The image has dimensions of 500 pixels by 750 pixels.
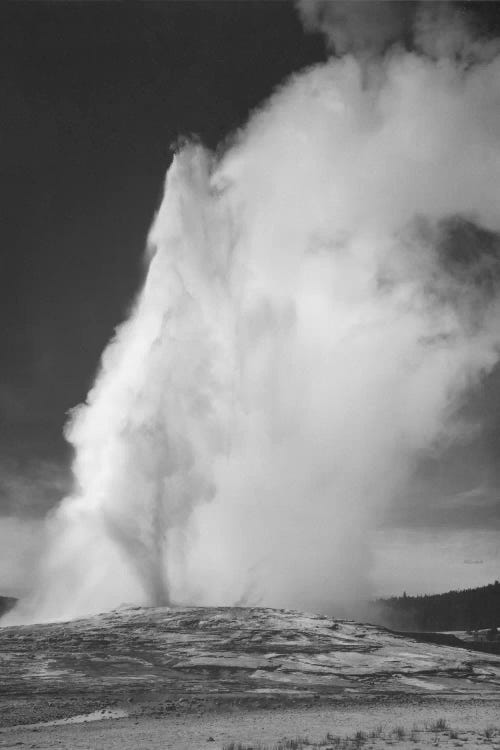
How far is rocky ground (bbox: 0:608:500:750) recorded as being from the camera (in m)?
24.2

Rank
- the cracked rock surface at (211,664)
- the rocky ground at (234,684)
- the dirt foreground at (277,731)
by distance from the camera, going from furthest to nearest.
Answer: the cracked rock surface at (211,664) < the rocky ground at (234,684) < the dirt foreground at (277,731)

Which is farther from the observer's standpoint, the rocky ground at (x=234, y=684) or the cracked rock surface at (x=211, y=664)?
the cracked rock surface at (x=211, y=664)

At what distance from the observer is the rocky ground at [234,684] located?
2416cm

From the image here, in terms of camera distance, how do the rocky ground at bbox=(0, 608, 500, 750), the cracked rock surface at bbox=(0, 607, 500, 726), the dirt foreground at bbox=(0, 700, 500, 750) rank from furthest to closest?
1. the cracked rock surface at bbox=(0, 607, 500, 726)
2. the rocky ground at bbox=(0, 608, 500, 750)
3. the dirt foreground at bbox=(0, 700, 500, 750)

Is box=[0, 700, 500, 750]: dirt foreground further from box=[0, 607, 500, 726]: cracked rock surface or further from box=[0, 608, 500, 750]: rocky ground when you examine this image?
box=[0, 607, 500, 726]: cracked rock surface

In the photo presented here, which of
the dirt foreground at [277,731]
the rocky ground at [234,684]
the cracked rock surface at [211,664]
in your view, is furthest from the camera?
the cracked rock surface at [211,664]

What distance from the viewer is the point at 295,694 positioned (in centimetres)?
4188

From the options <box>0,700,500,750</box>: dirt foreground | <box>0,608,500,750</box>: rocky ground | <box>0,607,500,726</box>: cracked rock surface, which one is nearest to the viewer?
<box>0,700,500,750</box>: dirt foreground

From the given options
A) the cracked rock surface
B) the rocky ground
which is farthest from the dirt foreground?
the cracked rock surface

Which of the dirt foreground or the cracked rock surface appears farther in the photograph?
the cracked rock surface

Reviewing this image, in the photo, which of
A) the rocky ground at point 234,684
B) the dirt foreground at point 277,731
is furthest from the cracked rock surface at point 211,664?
the dirt foreground at point 277,731

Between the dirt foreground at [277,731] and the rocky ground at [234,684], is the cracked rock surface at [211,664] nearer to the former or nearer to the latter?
the rocky ground at [234,684]

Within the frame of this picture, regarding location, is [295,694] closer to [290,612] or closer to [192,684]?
[192,684]

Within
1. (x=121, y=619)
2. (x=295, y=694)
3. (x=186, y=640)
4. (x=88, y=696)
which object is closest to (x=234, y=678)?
(x=295, y=694)
